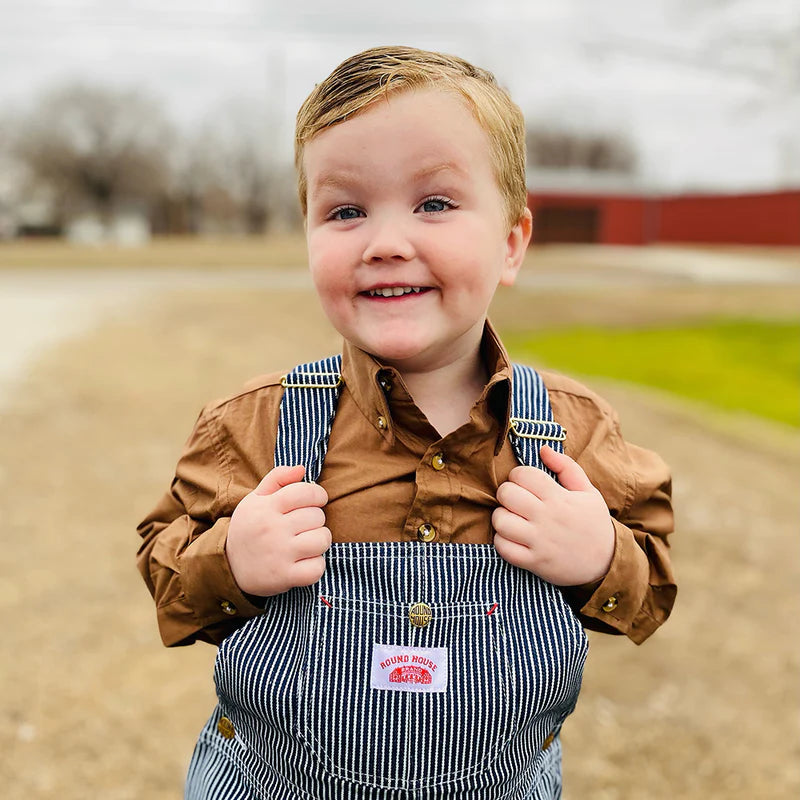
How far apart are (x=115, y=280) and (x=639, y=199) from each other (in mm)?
15831

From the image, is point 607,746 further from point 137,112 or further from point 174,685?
point 137,112

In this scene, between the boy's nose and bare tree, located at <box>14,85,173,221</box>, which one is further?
bare tree, located at <box>14,85,173,221</box>

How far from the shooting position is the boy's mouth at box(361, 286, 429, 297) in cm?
123

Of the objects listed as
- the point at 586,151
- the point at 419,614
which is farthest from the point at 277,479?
the point at 586,151

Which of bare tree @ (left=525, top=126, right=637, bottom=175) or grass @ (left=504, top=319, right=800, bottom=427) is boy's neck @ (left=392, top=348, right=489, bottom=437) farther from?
bare tree @ (left=525, top=126, right=637, bottom=175)

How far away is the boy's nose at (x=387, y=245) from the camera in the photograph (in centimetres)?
118

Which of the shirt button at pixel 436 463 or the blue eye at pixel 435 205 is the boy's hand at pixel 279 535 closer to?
the shirt button at pixel 436 463

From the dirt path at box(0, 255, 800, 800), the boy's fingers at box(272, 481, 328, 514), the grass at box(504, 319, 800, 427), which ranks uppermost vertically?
the boy's fingers at box(272, 481, 328, 514)

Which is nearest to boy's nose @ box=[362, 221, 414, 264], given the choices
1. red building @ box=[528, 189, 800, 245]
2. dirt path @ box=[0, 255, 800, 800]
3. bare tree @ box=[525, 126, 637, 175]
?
dirt path @ box=[0, 255, 800, 800]

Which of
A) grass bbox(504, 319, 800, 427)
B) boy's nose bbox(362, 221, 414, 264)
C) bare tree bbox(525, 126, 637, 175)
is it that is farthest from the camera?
bare tree bbox(525, 126, 637, 175)

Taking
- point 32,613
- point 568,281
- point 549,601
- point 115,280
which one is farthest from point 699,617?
point 115,280

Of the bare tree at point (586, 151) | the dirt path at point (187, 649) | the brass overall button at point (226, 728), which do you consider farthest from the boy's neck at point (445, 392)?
the bare tree at point (586, 151)

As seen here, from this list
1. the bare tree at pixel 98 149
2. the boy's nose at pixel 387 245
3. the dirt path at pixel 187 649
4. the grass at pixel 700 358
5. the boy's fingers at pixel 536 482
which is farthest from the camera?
the bare tree at pixel 98 149

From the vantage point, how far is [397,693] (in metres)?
1.25
